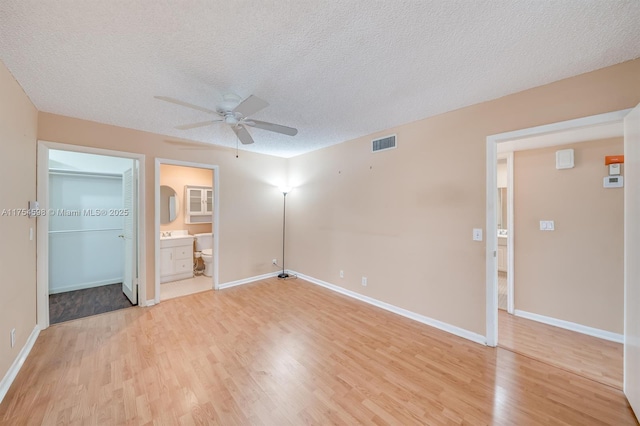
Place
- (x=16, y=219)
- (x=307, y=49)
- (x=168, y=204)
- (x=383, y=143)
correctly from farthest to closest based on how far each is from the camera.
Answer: (x=168, y=204), (x=383, y=143), (x=16, y=219), (x=307, y=49)

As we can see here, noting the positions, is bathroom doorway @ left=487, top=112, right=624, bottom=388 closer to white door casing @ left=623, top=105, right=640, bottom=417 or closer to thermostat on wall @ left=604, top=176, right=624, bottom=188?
thermostat on wall @ left=604, top=176, right=624, bottom=188

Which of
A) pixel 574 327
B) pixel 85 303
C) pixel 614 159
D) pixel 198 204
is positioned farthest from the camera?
pixel 198 204

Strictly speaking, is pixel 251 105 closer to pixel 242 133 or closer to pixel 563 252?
pixel 242 133

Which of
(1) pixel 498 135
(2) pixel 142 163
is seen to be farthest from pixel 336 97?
(2) pixel 142 163

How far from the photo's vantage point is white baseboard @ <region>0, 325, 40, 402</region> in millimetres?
1793

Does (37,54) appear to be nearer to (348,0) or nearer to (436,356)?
(348,0)

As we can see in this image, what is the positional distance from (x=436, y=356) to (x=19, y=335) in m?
3.92

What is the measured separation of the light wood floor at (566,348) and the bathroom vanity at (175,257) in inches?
208

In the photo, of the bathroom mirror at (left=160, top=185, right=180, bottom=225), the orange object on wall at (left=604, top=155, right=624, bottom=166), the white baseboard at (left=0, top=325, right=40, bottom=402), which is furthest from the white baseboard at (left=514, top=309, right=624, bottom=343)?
the bathroom mirror at (left=160, top=185, right=180, bottom=225)

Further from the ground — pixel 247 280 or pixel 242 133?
pixel 242 133

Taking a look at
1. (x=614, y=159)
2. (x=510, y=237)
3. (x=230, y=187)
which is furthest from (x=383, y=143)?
(x=230, y=187)

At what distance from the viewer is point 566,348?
2.45 metres

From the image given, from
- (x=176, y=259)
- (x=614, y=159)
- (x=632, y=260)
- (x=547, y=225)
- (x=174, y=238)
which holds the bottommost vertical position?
(x=176, y=259)

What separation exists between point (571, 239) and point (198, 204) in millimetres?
6446
